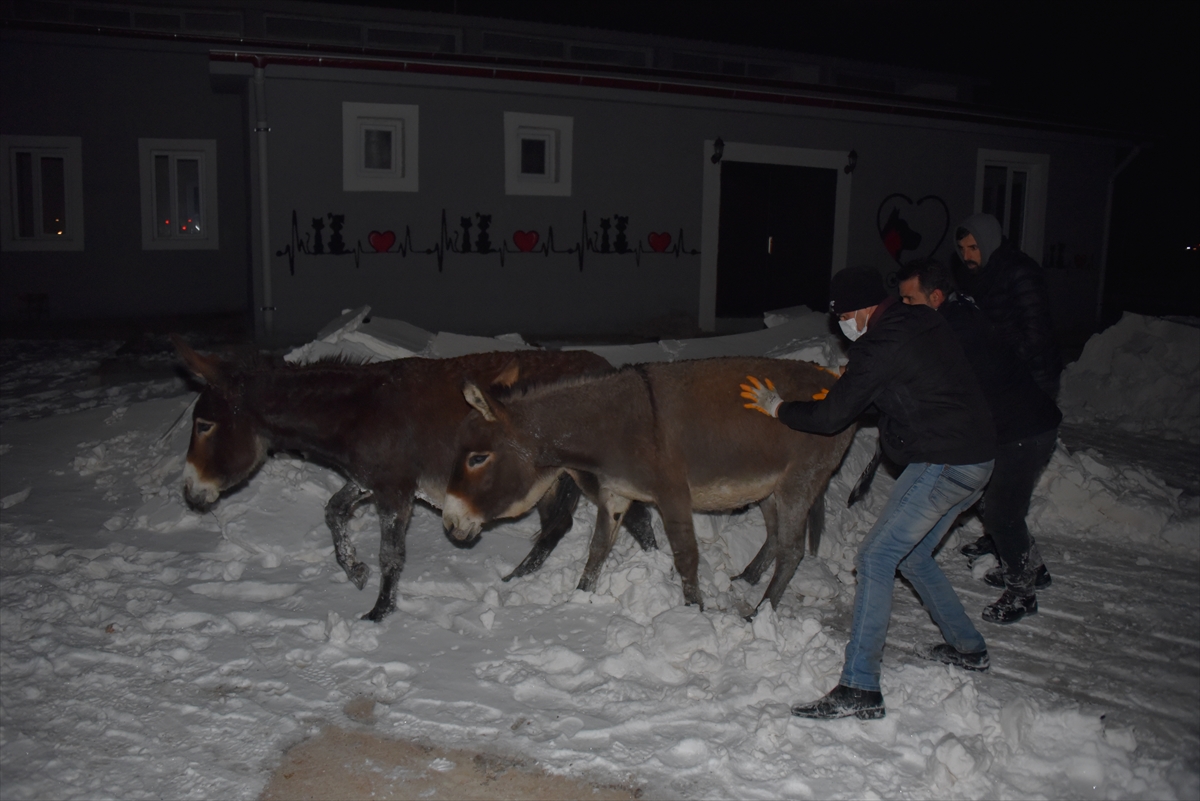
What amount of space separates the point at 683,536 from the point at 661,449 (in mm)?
522

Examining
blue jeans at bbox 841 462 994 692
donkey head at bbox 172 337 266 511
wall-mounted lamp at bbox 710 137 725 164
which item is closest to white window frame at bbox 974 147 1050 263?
wall-mounted lamp at bbox 710 137 725 164

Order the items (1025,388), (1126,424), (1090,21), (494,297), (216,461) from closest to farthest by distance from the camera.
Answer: (1025,388)
(216,461)
(1126,424)
(494,297)
(1090,21)

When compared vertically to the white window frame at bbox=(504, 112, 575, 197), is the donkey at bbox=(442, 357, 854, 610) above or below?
below

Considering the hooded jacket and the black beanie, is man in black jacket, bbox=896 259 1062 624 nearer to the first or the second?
the hooded jacket

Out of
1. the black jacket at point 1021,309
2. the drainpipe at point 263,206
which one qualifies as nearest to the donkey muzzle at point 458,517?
the black jacket at point 1021,309

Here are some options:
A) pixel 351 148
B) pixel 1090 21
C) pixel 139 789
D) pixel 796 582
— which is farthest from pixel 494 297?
pixel 1090 21

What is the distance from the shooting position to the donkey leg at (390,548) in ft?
17.9

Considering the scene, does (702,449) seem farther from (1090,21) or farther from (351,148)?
(1090,21)

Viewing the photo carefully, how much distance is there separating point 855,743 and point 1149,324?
10.0 metres

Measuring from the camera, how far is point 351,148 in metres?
13.3

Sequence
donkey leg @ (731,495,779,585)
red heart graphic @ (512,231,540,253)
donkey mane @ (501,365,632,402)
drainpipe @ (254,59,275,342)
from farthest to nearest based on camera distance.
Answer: red heart graphic @ (512,231,540,253)
drainpipe @ (254,59,275,342)
donkey leg @ (731,495,779,585)
donkey mane @ (501,365,632,402)

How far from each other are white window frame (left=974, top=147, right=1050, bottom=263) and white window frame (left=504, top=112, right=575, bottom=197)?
28.0 ft

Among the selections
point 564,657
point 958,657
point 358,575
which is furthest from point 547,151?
Answer: point 958,657

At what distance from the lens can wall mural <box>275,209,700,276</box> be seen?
43.8 feet
